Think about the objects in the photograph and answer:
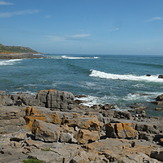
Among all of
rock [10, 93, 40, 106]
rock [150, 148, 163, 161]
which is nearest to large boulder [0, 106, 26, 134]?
rock [10, 93, 40, 106]

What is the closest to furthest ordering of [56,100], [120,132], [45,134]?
[45,134] < [120,132] < [56,100]

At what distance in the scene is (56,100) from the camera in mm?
19750

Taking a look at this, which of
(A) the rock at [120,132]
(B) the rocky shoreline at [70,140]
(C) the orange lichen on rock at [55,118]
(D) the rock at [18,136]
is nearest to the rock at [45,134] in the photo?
(B) the rocky shoreline at [70,140]

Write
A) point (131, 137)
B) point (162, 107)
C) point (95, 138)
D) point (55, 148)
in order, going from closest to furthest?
1. point (55, 148)
2. point (95, 138)
3. point (131, 137)
4. point (162, 107)

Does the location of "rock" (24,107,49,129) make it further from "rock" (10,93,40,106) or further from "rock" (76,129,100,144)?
"rock" (10,93,40,106)

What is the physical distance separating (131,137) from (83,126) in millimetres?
3156

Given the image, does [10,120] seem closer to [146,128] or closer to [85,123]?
[85,123]

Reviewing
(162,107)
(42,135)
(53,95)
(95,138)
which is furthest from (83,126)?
(162,107)

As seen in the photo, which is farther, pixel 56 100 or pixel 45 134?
pixel 56 100

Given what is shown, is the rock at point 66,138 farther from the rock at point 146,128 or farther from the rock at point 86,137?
the rock at point 146,128

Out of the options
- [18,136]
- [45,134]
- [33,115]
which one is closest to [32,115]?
[33,115]

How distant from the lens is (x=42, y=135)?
11492 mm

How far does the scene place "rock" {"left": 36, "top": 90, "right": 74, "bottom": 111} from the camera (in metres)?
19.7

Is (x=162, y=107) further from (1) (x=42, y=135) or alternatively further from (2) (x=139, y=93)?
(1) (x=42, y=135)
